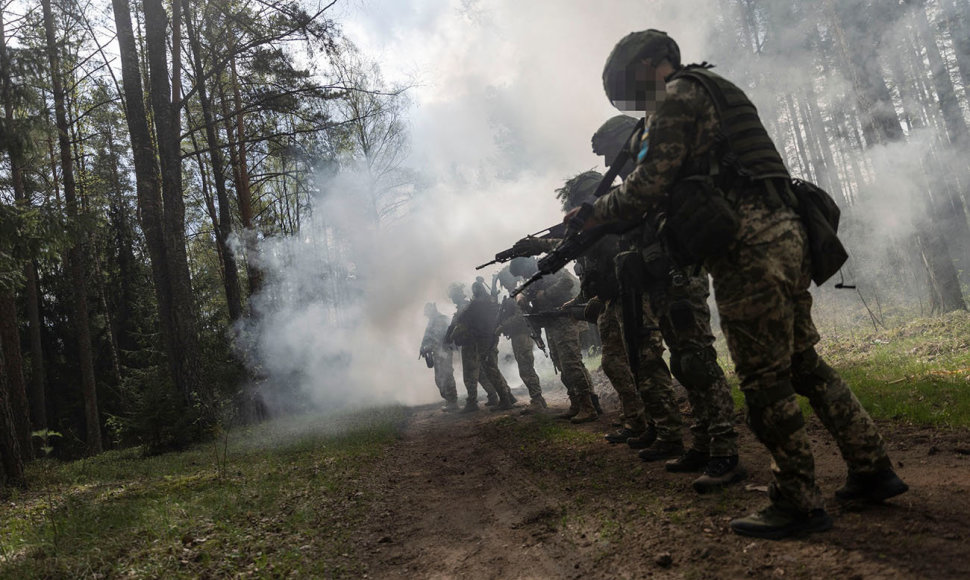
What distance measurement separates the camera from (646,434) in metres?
4.52

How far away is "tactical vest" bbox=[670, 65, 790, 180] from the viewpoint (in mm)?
2373

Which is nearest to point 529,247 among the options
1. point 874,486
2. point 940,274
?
point 874,486

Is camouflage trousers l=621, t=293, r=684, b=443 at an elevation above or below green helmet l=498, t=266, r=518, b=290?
below

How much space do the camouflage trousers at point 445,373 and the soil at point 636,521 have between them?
7385 millimetres

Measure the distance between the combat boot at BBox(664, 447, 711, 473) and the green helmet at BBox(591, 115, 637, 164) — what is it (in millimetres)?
2583

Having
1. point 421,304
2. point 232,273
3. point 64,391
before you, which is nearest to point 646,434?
point 232,273

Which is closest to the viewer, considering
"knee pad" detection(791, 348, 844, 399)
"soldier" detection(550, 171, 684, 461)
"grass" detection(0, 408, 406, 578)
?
"knee pad" detection(791, 348, 844, 399)

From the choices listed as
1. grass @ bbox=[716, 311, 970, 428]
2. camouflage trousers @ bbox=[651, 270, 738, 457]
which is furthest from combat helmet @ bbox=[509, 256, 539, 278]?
camouflage trousers @ bbox=[651, 270, 738, 457]

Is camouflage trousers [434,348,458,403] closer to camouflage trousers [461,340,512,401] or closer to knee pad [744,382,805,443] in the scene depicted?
camouflage trousers [461,340,512,401]

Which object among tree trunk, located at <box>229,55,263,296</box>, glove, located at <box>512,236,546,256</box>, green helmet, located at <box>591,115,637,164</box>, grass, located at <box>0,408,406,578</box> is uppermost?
tree trunk, located at <box>229,55,263,296</box>

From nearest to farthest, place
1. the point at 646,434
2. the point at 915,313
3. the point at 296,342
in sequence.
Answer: the point at 646,434
the point at 915,313
the point at 296,342

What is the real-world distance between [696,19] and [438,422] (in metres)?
15.2

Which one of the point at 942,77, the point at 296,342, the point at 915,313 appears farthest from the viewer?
the point at 942,77

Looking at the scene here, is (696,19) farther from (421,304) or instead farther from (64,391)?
(64,391)
